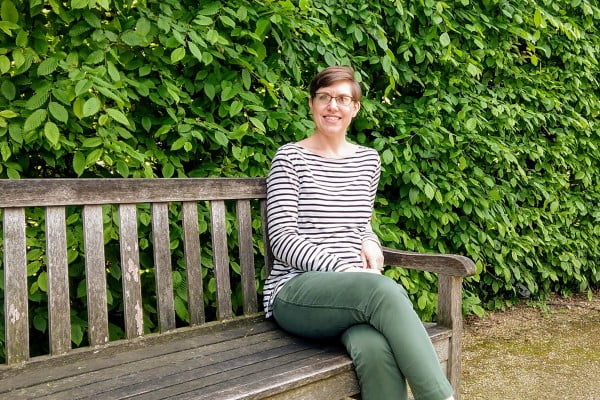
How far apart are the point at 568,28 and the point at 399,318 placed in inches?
122

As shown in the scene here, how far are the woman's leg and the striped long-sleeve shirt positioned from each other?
36 cm

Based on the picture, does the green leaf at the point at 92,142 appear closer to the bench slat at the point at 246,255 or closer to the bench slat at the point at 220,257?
the bench slat at the point at 220,257

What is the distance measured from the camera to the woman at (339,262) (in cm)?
207

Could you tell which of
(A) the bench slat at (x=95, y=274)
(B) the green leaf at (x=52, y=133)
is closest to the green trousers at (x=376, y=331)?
(A) the bench slat at (x=95, y=274)

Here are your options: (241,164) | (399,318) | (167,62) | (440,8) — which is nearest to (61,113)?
A: (167,62)

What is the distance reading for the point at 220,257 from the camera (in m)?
2.61

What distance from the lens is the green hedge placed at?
2.39 m

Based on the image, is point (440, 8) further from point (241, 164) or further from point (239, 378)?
point (239, 378)

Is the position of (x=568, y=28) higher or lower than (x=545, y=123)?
higher

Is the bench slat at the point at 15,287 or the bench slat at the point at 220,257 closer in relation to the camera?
the bench slat at the point at 15,287

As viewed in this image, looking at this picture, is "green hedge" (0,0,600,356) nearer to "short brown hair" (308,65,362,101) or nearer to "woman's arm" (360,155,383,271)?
"short brown hair" (308,65,362,101)

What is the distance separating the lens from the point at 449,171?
386 cm

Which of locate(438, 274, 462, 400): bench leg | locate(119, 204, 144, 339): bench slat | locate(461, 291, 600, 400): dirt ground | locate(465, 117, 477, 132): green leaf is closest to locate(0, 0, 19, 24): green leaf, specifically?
locate(119, 204, 144, 339): bench slat

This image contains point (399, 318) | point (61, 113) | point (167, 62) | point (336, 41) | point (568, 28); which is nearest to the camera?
point (399, 318)
